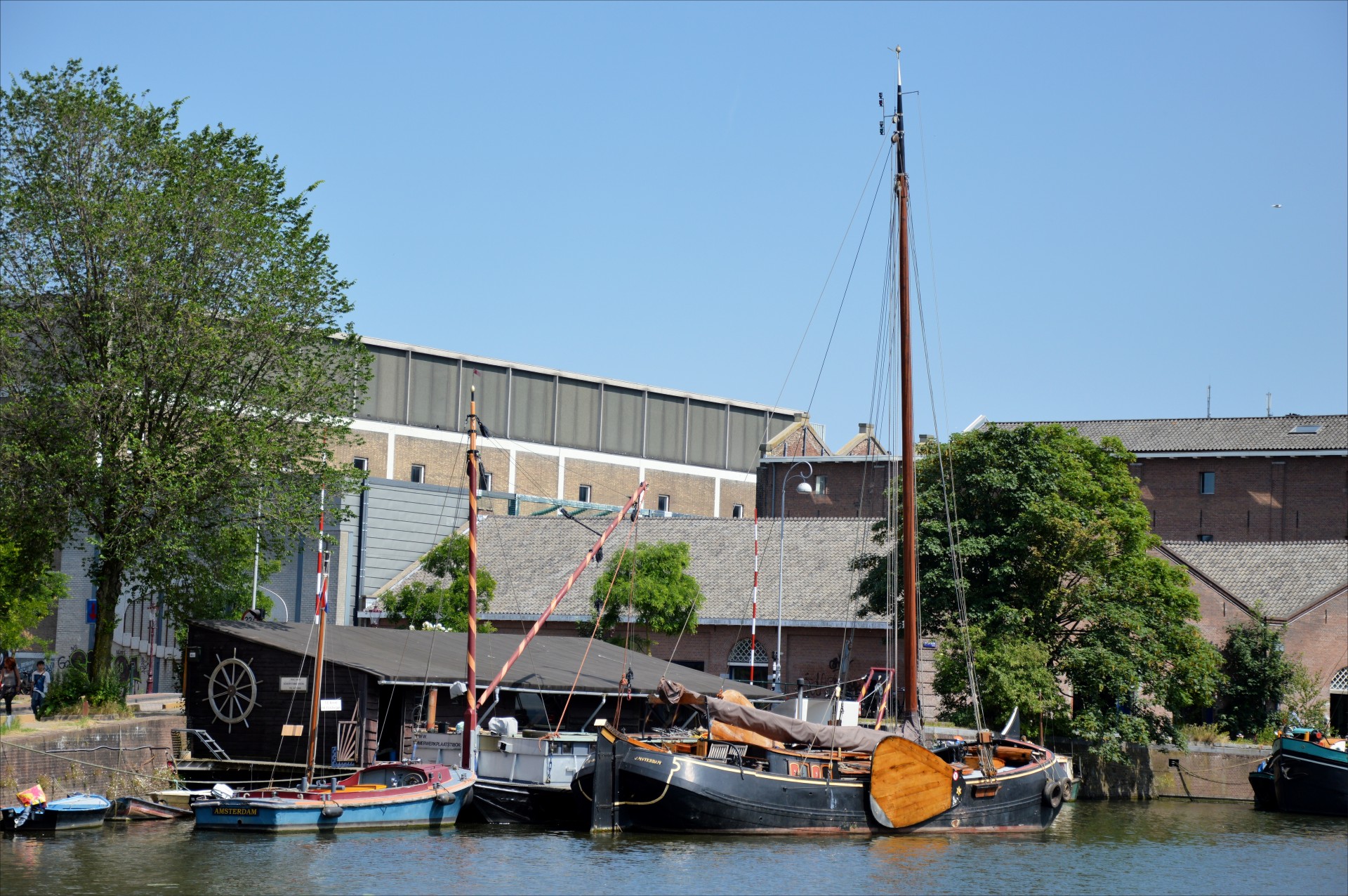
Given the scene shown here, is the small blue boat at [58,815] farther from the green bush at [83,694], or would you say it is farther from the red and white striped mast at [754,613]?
the red and white striped mast at [754,613]

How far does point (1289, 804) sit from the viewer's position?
153 feet

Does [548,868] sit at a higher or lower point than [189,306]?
lower

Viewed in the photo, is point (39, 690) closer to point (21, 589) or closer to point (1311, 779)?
point (21, 589)

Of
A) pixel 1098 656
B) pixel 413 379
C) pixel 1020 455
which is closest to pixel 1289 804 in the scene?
pixel 1098 656

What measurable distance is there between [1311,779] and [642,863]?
2429cm

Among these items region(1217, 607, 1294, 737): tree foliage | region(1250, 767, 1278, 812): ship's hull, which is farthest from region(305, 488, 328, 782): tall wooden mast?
region(1217, 607, 1294, 737): tree foliage

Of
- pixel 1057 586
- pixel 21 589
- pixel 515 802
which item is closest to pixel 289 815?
pixel 515 802

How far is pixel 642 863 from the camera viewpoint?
1230 inches

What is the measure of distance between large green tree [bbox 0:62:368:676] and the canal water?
8328 mm

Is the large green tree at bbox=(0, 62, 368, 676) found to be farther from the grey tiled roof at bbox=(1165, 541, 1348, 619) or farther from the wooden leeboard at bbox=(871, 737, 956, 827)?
the grey tiled roof at bbox=(1165, 541, 1348, 619)

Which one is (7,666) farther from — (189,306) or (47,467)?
(189,306)

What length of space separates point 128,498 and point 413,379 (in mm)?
60627

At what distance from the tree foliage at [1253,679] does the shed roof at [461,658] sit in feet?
57.7

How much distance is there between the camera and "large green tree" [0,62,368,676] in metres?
39.2
